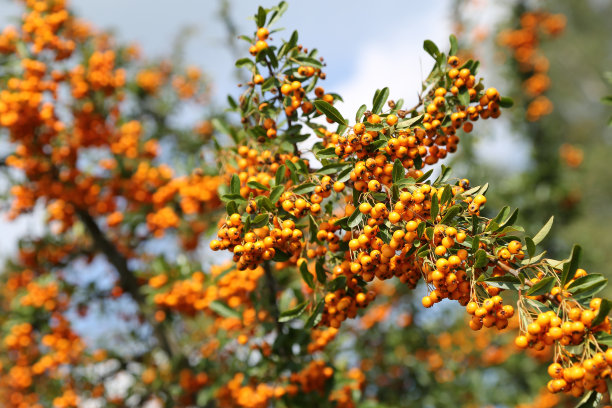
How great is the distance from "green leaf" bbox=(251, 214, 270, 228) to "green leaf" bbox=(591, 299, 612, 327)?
4.46ft

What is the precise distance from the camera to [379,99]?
7.31ft

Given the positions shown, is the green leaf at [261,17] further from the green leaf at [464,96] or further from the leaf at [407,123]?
the green leaf at [464,96]

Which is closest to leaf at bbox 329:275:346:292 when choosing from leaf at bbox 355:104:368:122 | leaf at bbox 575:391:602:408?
leaf at bbox 355:104:368:122

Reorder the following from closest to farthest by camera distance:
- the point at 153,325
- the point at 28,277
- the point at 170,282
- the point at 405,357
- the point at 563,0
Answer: the point at 170,282, the point at 153,325, the point at 28,277, the point at 405,357, the point at 563,0

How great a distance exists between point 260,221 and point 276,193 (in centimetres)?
18

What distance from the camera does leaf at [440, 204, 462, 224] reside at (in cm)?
176

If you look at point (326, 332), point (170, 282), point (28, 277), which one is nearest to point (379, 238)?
point (326, 332)

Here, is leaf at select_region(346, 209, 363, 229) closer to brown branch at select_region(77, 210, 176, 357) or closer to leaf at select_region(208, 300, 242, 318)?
leaf at select_region(208, 300, 242, 318)

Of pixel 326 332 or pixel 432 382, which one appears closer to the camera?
pixel 326 332

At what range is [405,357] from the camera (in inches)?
257

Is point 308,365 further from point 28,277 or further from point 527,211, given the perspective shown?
point 527,211

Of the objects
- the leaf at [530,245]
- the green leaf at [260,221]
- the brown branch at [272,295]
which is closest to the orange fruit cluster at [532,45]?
the brown branch at [272,295]

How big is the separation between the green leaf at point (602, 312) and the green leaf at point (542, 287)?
6.9 inches

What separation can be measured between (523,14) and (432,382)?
7240mm
